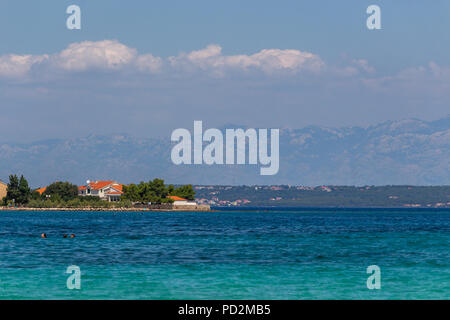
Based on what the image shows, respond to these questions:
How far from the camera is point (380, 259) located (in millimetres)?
55406

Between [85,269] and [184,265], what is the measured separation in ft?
22.6

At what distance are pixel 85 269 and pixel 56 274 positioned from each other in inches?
120

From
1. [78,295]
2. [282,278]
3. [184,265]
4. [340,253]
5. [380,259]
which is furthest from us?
[340,253]

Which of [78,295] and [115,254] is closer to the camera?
[78,295]

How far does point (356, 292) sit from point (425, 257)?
22819 millimetres

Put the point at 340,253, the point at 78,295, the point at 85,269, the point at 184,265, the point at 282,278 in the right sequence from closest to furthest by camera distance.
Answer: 1. the point at 78,295
2. the point at 282,278
3. the point at 85,269
4. the point at 184,265
5. the point at 340,253

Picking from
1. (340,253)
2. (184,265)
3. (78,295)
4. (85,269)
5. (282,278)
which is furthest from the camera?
(340,253)

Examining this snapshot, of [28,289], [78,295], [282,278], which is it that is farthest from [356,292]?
[28,289]

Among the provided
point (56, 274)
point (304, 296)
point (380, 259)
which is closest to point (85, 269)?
point (56, 274)
